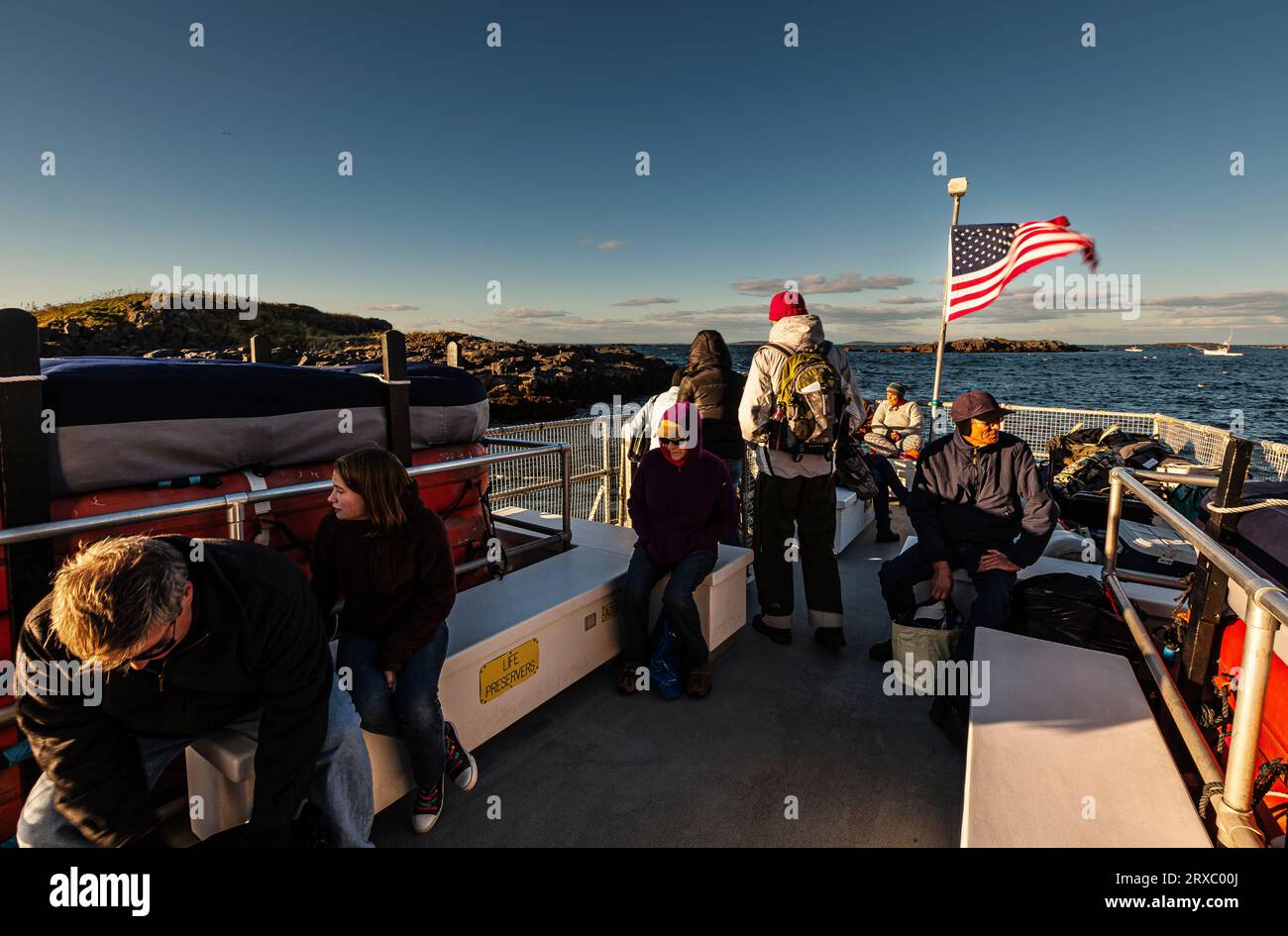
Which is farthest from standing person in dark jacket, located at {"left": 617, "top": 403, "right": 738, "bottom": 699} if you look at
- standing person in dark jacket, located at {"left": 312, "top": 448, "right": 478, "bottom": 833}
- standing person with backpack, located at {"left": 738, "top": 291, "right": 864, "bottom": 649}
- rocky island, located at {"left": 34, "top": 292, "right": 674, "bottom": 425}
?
rocky island, located at {"left": 34, "top": 292, "right": 674, "bottom": 425}

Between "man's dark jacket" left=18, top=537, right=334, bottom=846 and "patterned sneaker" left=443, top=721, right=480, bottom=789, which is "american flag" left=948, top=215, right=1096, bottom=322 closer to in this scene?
"patterned sneaker" left=443, top=721, right=480, bottom=789

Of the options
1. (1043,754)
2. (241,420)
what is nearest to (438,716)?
(241,420)

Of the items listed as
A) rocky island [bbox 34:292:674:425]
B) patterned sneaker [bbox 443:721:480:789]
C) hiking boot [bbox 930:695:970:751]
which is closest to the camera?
patterned sneaker [bbox 443:721:480:789]

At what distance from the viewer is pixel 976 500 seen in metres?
3.61

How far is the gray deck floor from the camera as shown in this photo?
8.09 feet

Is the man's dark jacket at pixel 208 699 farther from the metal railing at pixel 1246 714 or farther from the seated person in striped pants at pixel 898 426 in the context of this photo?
the seated person in striped pants at pixel 898 426

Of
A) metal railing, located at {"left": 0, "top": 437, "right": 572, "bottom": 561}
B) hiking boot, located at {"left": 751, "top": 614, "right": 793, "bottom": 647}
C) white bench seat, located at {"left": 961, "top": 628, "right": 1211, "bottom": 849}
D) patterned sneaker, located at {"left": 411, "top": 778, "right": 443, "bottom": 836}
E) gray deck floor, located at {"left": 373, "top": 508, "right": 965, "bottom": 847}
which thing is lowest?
gray deck floor, located at {"left": 373, "top": 508, "right": 965, "bottom": 847}

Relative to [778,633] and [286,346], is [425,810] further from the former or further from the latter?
[286,346]

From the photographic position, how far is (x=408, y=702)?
91.6 inches

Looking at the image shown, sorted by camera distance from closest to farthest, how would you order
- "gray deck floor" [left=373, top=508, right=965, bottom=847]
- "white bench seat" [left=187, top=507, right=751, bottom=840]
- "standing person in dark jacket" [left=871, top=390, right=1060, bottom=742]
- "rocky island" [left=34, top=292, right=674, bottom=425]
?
"white bench seat" [left=187, top=507, right=751, bottom=840] → "gray deck floor" [left=373, top=508, right=965, bottom=847] → "standing person in dark jacket" [left=871, top=390, right=1060, bottom=742] → "rocky island" [left=34, top=292, right=674, bottom=425]

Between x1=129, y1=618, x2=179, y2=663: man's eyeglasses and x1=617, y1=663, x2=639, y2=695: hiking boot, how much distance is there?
2.22m

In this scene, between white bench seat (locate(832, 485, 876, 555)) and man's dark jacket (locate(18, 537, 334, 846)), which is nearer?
man's dark jacket (locate(18, 537, 334, 846))

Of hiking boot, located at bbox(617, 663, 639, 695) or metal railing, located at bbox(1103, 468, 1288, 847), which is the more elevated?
metal railing, located at bbox(1103, 468, 1288, 847)

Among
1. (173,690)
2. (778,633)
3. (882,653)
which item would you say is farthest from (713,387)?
(173,690)
